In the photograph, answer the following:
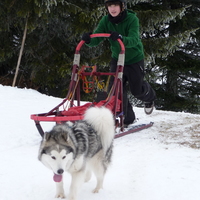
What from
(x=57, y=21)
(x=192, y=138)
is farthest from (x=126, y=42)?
(x=57, y=21)

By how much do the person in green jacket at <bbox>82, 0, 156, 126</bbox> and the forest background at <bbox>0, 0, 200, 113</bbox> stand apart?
13.7 ft

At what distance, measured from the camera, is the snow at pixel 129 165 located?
2479 mm

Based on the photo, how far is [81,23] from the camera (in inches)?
335

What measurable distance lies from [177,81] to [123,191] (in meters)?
11.4

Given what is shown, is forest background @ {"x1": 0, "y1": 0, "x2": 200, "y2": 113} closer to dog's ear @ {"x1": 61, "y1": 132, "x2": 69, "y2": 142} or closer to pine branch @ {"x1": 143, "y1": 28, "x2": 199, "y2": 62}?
pine branch @ {"x1": 143, "y1": 28, "x2": 199, "y2": 62}

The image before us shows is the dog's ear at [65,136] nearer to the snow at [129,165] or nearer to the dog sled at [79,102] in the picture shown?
the dog sled at [79,102]

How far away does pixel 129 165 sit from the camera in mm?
3145

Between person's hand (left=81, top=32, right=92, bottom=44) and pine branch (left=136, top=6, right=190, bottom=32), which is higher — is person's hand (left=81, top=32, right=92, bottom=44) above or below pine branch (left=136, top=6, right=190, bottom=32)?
below

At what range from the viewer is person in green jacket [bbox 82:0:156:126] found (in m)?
3.73

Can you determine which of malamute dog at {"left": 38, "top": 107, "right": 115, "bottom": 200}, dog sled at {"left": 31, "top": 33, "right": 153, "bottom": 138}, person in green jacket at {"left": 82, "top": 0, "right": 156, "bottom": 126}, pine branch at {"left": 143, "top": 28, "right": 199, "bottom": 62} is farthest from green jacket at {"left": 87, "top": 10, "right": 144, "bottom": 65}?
pine branch at {"left": 143, "top": 28, "right": 199, "bottom": 62}

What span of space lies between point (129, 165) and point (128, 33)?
1.88 metres

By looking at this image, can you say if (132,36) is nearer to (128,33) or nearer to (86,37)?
(128,33)

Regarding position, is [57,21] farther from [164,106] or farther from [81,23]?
[164,106]

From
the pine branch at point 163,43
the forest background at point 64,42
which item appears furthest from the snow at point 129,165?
the pine branch at point 163,43
